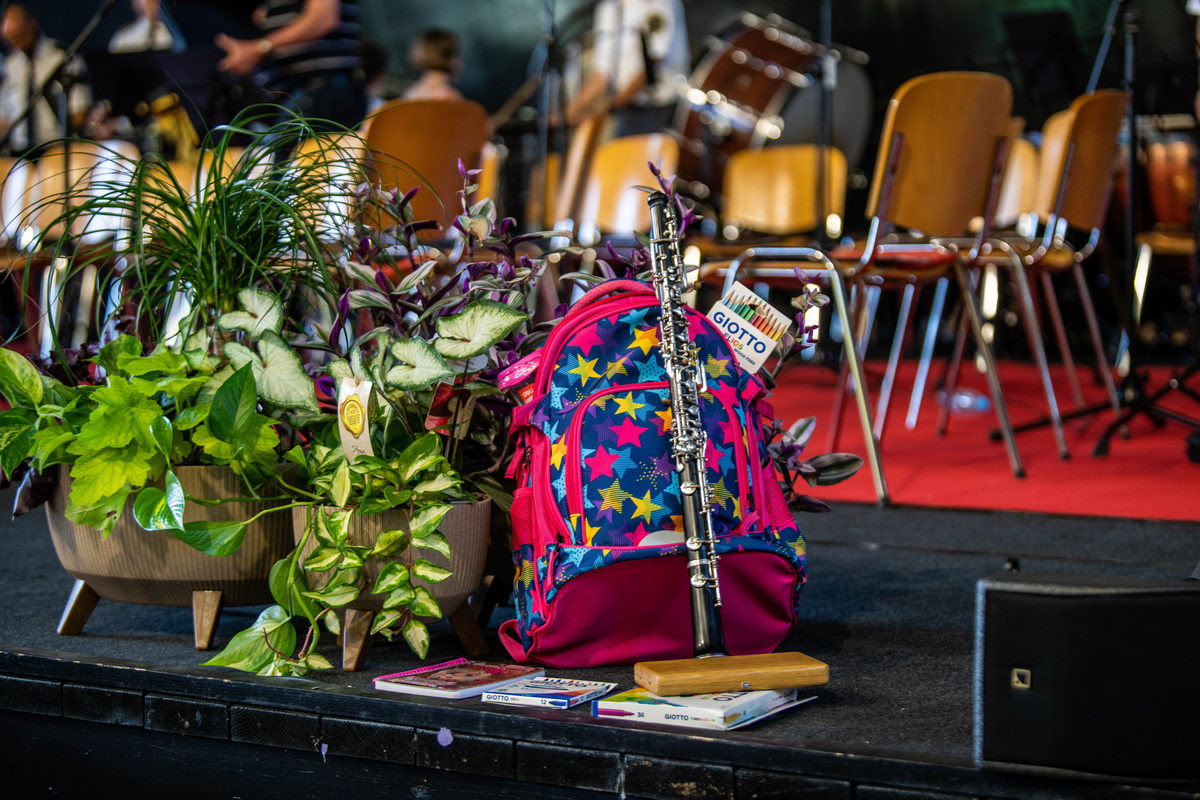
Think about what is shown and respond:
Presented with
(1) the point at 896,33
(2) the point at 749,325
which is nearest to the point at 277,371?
(2) the point at 749,325

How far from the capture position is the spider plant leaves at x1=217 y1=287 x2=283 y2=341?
1377 mm

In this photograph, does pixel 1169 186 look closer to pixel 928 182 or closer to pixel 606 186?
pixel 606 186

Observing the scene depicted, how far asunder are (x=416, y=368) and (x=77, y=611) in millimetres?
582

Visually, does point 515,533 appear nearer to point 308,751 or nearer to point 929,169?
point 308,751

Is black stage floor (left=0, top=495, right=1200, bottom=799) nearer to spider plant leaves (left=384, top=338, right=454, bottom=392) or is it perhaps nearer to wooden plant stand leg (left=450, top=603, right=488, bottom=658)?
wooden plant stand leg (left=450, top=603, right=488, bottom=658)

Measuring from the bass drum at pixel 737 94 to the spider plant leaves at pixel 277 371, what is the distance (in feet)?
14.9

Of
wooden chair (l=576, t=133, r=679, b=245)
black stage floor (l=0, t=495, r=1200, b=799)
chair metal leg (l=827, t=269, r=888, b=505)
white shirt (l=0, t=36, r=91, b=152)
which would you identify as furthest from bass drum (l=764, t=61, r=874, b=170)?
black stage floor (l=0, t=495, r=1200, b=799)

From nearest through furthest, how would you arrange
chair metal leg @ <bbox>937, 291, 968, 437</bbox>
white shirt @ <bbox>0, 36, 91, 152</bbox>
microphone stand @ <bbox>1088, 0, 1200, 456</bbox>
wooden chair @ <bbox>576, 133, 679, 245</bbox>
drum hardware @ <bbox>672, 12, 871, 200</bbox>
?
1. microphone stand @ <bbox>1088, 0, 1200, 456</bbox>
2. chair metal leg @ <bbox>937, 291, 968, 437</bbox>
3. wooden chair @ <bbox>576, 133, 679, 245</bbox>
4. drum hardware @ <bbox>672, 12, 871, 200</bbox>
5. white shirt @ <bbox>0, 36, 91, 152</bbox>

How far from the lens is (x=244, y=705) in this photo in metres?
1.23

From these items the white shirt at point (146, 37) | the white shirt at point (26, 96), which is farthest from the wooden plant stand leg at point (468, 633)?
the white shirt at point (146, 37)

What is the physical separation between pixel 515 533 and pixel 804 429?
1.41 feet

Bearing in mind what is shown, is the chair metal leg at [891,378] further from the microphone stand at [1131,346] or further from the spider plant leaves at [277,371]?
the spider plant leaves at [277,371]

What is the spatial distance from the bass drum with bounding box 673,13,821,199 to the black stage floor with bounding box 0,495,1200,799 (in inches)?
171

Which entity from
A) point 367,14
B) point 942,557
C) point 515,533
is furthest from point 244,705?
point 367,14
